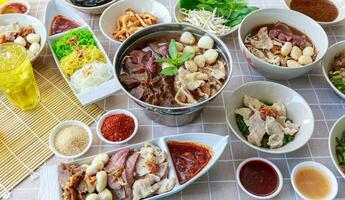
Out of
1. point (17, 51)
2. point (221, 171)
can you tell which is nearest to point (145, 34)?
point (17, 51)

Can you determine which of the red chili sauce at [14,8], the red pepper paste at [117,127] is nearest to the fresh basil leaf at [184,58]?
the red pepper paste at [117,127]

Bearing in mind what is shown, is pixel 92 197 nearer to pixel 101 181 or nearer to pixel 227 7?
pixel 101 181

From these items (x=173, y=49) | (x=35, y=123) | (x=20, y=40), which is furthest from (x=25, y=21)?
(x=173, y=49)

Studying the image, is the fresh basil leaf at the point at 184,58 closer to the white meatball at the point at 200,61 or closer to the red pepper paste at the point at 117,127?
the white meatball at the point at 200,61

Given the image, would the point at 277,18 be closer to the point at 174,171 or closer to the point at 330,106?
the point at 330,106

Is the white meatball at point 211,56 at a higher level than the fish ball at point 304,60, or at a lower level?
higher

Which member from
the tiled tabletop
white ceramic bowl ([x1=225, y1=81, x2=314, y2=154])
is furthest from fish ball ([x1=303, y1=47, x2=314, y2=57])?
white ceramic bowl ([x1=225, y1=81, x2=314, y2=154])
